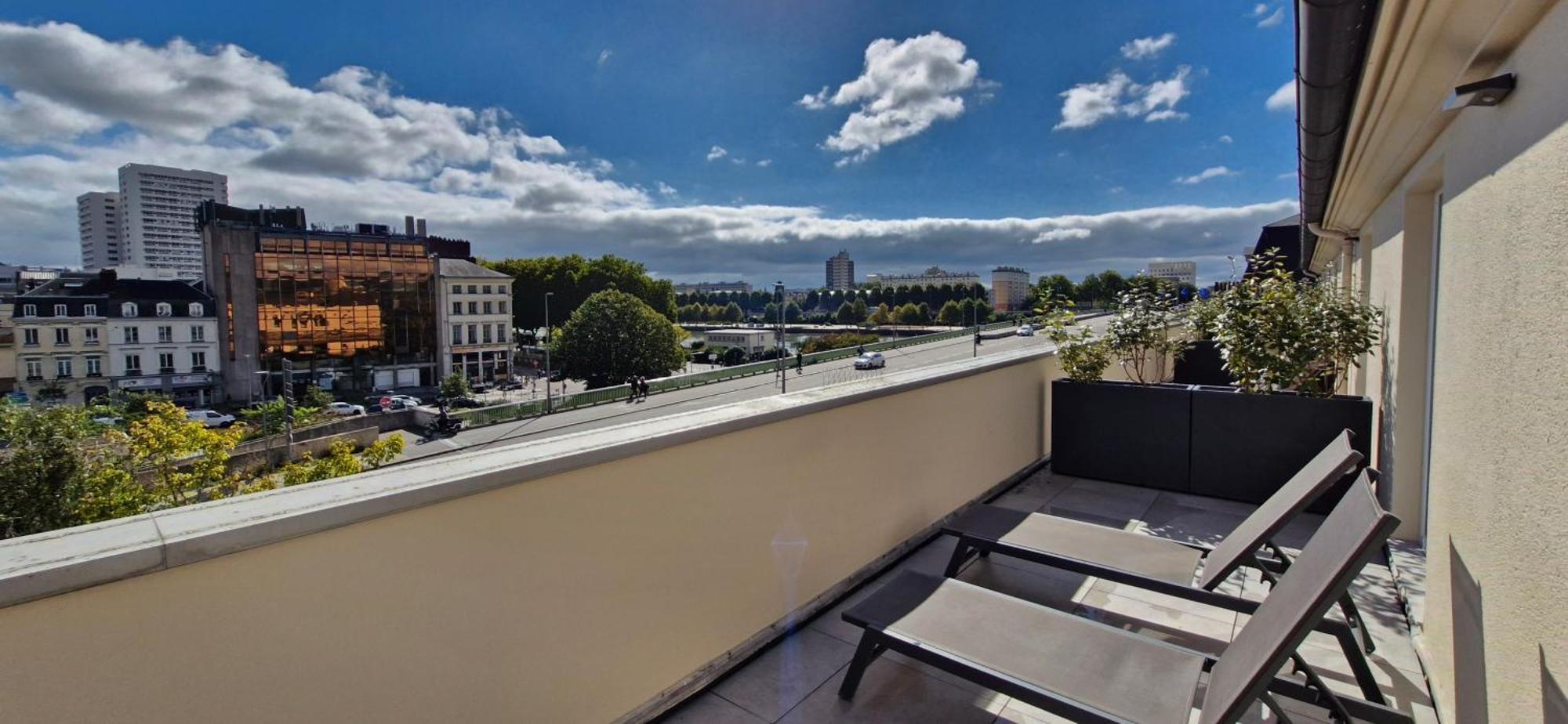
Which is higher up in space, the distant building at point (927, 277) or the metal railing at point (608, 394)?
the distant building at point (927, 277)

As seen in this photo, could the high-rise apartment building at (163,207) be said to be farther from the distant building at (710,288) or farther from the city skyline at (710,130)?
the distant building at (710,288)

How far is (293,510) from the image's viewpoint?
4.98 feet

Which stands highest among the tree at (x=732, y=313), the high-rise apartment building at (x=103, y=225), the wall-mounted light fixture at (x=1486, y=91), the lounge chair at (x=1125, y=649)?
the high-rise apartment building at (x=103, y=225)

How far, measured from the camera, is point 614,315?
178 ft

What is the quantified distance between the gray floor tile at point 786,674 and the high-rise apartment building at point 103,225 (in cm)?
11402

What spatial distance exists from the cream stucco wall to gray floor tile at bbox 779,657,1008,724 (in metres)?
0.44

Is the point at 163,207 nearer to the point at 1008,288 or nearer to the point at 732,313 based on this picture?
the point at 732,313

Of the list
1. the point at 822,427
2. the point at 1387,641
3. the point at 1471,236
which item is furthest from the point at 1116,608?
the point at 1471,236

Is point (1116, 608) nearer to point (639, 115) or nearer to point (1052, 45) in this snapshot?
point (1052, 45)

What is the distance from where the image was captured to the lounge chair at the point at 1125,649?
171 cm

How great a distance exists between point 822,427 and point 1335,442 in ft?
A: 8.35

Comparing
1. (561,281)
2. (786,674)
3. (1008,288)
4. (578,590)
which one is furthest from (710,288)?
(578,590)

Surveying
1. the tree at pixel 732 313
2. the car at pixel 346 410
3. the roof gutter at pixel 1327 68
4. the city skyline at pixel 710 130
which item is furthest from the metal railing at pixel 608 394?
the tree at pixel 732 313

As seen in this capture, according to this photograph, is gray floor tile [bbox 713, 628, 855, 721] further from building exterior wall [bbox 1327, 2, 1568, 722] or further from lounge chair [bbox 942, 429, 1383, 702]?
building exterior wall [bbox 1327, 2, 1568, 722]
